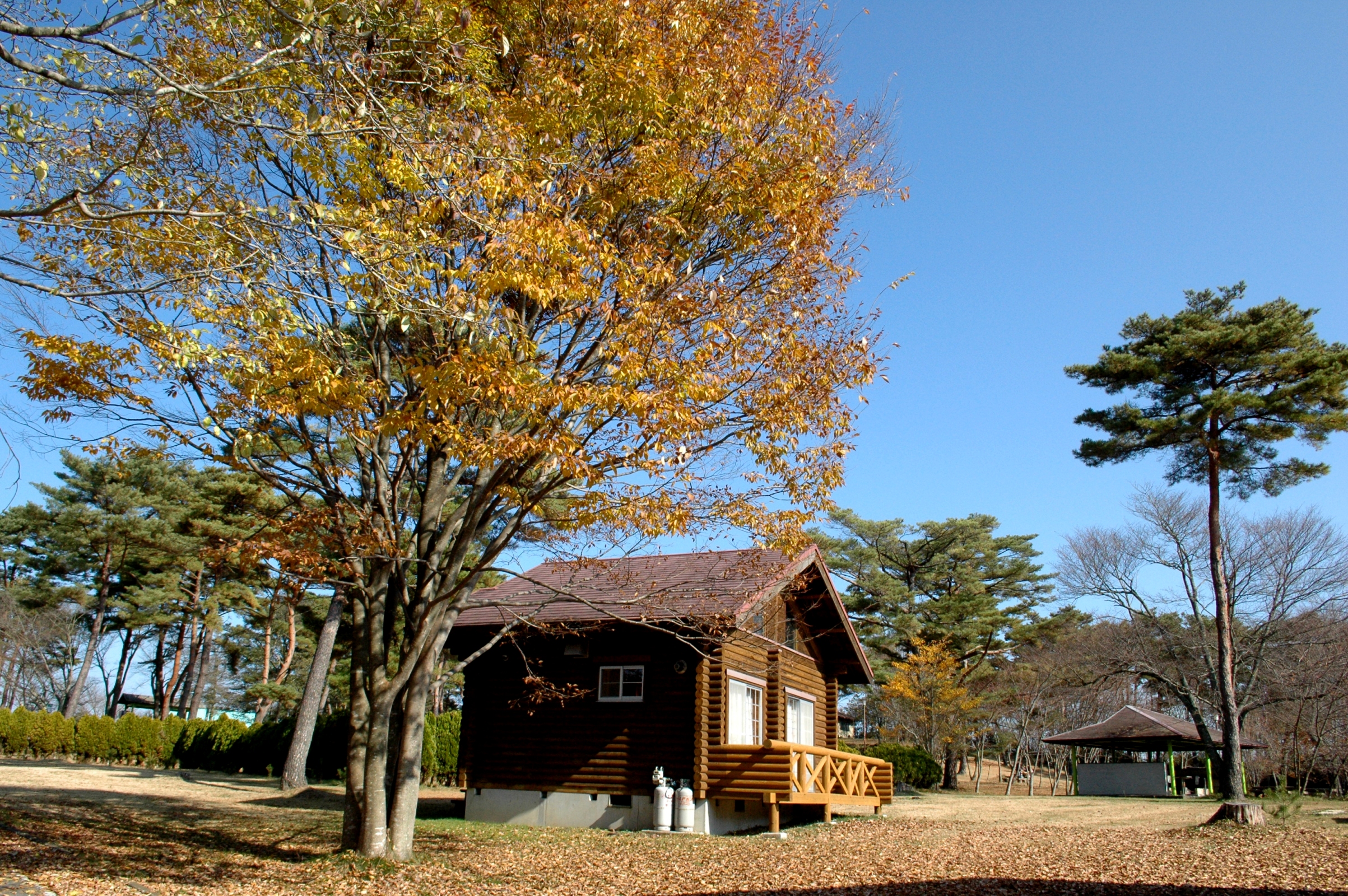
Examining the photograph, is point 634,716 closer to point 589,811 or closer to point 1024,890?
point 589,811

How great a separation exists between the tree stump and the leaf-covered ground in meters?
0.32

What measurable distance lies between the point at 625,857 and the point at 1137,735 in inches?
1064

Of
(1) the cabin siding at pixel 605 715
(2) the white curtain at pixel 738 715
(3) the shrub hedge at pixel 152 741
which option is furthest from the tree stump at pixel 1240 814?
(3) the shrub hedge at pixel 152 741

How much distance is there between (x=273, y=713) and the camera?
43.3 m

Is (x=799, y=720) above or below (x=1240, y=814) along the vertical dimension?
above

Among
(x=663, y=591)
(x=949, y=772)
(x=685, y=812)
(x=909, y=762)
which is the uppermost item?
(x=663, y=591)

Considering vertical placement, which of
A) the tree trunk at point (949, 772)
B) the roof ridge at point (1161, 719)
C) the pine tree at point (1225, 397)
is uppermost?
the pine tree at point (1225, 397)

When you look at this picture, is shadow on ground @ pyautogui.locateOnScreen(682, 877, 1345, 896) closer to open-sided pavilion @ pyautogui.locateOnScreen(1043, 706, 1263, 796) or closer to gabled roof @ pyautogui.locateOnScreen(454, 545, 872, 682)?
gabled roof @ pyautogui.locateOnScreen(454, 545, 872, 682)

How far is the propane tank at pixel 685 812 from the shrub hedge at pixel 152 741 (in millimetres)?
16370

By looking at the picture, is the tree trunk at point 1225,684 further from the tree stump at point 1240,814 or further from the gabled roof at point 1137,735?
the gabled roof at point 1137,735

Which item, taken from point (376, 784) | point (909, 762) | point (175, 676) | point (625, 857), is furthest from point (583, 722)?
point (175, 676)

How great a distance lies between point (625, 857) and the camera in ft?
38.8

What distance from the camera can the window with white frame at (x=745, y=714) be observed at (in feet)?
54.9

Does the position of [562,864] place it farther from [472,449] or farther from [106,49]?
[106,49]
